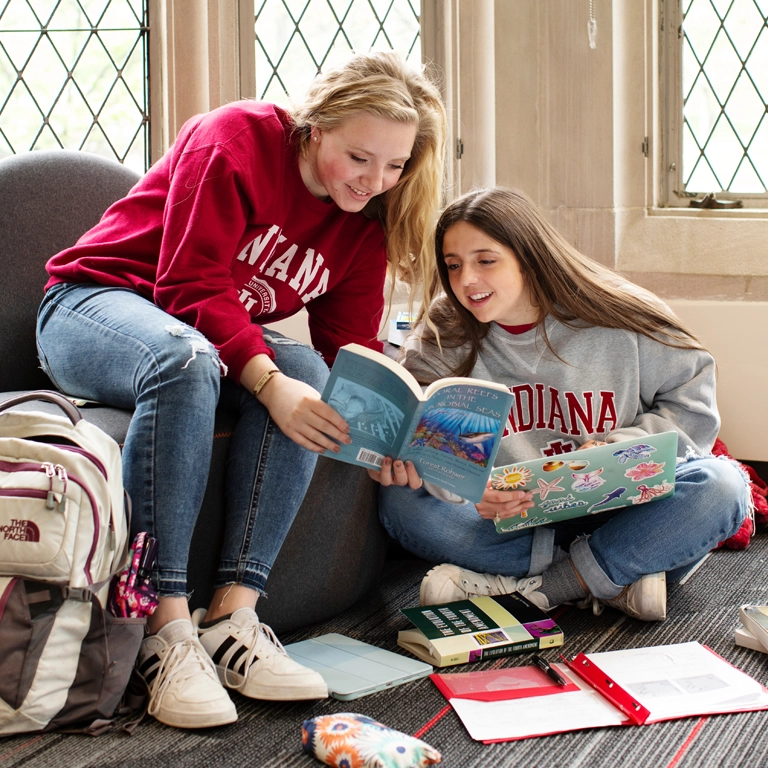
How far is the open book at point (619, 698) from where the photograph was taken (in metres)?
1.25

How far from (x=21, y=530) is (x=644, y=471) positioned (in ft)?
Result: 3.05

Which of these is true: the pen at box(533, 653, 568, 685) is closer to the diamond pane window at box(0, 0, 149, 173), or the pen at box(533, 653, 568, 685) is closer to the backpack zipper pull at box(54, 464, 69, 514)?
the backpack zipper pull at box(54, 464, 69, 514)

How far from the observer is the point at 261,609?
5.06ft

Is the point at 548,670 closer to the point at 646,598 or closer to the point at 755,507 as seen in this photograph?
the point at 646,598

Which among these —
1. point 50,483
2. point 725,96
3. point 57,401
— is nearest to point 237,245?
point 57,401

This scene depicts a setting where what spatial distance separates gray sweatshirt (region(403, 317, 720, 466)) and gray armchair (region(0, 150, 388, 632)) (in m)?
0.33

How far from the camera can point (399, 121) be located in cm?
148

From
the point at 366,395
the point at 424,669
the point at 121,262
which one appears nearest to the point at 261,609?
the point at 424,669

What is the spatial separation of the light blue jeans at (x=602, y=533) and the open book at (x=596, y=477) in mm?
57

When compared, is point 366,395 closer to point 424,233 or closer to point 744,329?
point 424,233

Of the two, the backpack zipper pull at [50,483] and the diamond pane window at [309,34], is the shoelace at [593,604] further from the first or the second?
the diamond pane window at [309,34]

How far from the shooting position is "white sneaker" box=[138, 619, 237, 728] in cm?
120

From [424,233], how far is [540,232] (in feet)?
0.81

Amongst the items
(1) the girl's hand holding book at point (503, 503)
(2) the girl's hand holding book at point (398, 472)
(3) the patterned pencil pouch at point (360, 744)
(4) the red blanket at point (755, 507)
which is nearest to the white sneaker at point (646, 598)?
(1) the girl's hand holding book at point (503, 503)
